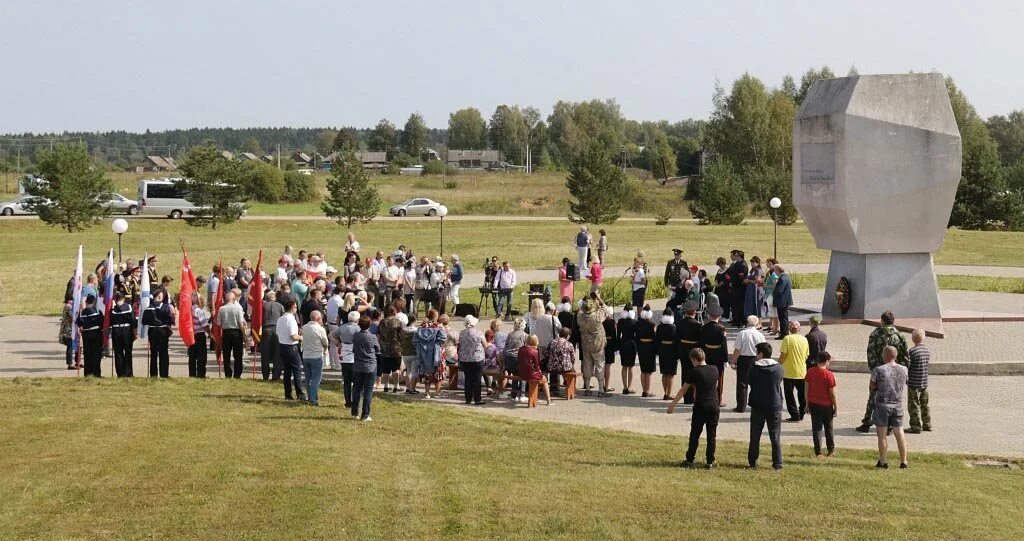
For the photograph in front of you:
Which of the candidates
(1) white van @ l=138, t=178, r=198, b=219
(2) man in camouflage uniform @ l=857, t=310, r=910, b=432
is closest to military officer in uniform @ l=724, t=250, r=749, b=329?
(2) man in camouflage uniform @ l=857, t=310, r=910, b=432

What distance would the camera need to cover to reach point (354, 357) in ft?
50.9

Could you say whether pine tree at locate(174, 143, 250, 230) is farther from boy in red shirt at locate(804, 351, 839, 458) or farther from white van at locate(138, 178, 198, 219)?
boy in red shirt at locate(804, 351, 839, 458)

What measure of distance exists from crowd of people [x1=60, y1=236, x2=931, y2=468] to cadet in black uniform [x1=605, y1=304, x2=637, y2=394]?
0.02 meters

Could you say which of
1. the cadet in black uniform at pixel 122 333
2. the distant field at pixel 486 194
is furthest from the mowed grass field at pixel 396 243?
the distant field at pixel 486 194

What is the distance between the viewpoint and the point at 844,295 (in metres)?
24.4

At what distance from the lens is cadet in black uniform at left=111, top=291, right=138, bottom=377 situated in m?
18.6

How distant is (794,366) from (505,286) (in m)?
11.9

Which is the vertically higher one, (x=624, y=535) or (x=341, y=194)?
(x=341, y=194)

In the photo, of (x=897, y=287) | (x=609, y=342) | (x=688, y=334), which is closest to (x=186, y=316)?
(x=609, y=342)

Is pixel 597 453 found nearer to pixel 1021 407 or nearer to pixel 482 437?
pixel 482 437

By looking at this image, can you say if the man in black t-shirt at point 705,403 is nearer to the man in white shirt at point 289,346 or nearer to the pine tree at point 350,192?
the man in white shirt at point 289,346

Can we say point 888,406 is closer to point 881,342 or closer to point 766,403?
point 766,403

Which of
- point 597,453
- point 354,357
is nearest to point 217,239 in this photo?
point 354,357

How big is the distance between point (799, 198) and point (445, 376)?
10.7 metres
